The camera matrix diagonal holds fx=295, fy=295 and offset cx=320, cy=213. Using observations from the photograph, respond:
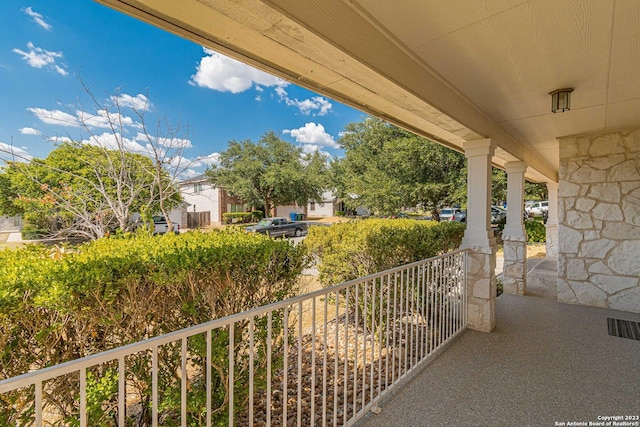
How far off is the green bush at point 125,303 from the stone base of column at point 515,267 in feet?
13.4

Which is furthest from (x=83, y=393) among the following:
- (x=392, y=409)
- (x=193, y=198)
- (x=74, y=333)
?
(x=193, y=198)

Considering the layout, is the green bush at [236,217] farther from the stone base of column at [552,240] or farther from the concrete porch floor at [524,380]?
the concrete porch floor at [524,380]

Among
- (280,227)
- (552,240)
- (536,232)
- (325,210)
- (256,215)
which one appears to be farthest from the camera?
(325,210)

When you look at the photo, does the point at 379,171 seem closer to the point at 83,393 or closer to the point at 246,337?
the point at 246,337

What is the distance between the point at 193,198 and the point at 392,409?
23790 millimetres

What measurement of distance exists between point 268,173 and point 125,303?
18071mm

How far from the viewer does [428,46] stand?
1823 millimetres

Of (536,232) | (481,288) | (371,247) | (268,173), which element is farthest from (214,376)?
(268,173)

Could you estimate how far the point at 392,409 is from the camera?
1.96 m

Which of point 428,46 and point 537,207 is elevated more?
point 428,46

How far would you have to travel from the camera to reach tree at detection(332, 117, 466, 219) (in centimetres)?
988

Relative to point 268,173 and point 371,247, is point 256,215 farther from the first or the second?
point 371,247

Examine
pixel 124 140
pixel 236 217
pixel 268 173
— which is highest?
pixel 268 173

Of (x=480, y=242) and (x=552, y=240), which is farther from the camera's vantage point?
(x=552, y=240)
